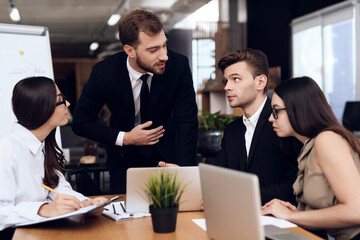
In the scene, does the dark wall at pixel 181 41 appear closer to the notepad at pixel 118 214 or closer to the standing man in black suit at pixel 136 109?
the standing man in black suit at pixel 136 109

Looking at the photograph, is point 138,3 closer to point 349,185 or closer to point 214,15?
point 214,15

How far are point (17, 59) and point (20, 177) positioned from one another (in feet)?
6.24

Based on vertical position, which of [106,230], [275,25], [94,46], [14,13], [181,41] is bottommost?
[106,230]

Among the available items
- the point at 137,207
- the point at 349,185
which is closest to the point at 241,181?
the point at 349,185

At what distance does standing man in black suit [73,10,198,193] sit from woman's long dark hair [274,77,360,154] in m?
0.87

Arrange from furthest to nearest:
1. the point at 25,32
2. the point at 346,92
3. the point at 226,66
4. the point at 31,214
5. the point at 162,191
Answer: the point at 346,92 < the point at 25,32 < the point at 226,66 < the point at 31,214 < the point at 162,191

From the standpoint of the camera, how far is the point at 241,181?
41.6 inches

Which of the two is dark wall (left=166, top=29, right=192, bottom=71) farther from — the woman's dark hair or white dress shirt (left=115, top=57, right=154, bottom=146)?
the woman's dark hair

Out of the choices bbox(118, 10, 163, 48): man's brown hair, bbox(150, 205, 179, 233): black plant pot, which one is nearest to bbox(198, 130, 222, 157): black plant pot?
bbox(118, 10, 163, 48): man's brown hair

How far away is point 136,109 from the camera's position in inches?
100

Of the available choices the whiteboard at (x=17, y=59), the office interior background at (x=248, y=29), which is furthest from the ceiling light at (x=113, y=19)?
the whiteboard at (x=17, y=59)

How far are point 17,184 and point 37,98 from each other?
0.36 m

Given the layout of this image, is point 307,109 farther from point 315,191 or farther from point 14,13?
point 14,13

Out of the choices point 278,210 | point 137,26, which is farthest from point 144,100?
point 278,210
